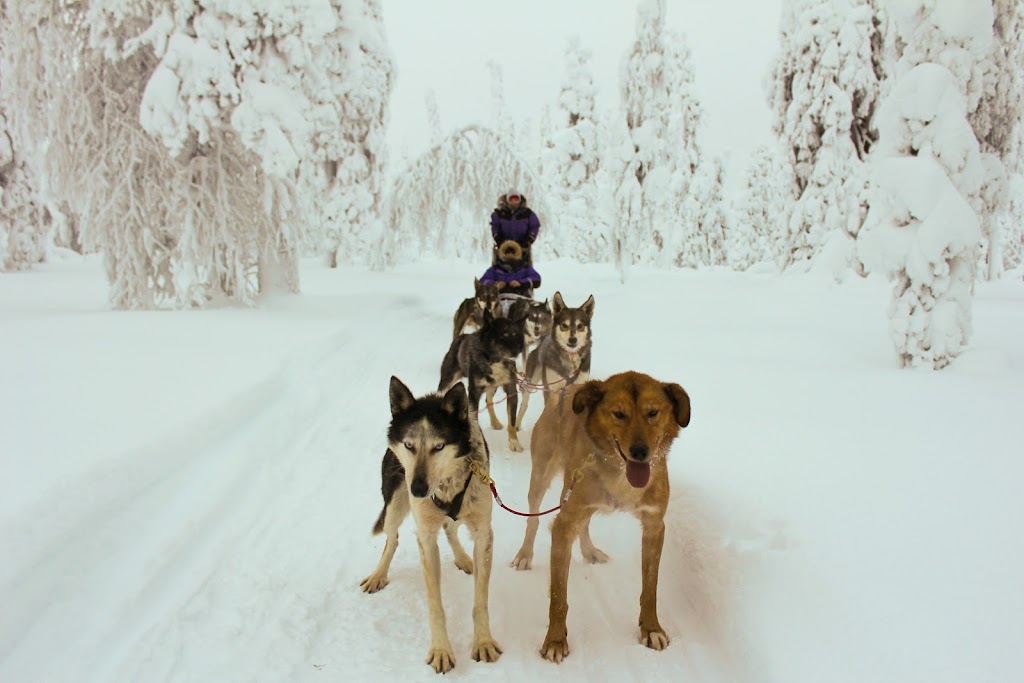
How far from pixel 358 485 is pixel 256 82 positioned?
33.5ft

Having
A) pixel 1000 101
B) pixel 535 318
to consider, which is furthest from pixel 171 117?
pixel 1000 101

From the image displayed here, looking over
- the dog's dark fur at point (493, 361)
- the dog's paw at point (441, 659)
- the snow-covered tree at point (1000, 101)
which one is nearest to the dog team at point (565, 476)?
the dog's paw at point (441, 659)

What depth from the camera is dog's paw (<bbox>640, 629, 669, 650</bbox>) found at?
3.00m

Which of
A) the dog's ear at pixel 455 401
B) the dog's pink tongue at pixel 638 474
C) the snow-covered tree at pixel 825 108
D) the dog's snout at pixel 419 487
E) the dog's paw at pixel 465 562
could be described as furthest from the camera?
the snow-covered tree at pixel 825 108

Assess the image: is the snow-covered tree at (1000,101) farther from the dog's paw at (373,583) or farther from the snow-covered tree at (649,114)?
the snow-covered tree at (649,114)

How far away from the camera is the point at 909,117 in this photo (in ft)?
25.6

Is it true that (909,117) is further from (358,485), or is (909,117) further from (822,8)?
(822,8)

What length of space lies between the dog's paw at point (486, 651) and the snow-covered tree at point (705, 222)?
44.8 m

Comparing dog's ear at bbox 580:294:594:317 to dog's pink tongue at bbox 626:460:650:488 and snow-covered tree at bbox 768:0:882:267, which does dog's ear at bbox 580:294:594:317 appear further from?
snow-covered tree at bbox 768:0:882:267

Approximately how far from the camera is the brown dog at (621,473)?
9.30ft

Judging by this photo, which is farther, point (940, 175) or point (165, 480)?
point (940, 175)

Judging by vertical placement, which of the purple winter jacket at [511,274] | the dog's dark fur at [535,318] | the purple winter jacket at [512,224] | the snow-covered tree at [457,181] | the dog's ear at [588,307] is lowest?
the dog's dark fur at [535,318]

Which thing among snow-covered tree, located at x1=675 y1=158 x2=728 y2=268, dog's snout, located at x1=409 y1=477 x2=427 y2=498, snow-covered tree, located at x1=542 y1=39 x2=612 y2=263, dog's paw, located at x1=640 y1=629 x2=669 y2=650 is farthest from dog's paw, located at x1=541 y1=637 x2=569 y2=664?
snow-covered tree, located at x1=675 y1=158 x2=728 y2=268

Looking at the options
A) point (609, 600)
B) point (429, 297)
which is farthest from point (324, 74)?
point (609, 600)
